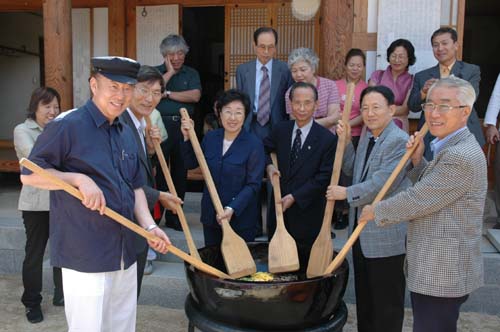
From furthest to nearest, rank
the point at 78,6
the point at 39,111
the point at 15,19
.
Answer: the point at 15,19
the point at 78,6
the point at 39,111

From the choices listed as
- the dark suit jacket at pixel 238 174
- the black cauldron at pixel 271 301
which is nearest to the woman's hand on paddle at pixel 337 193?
the black cauldron at pixel 271 301

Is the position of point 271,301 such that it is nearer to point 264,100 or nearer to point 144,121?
point 144,121

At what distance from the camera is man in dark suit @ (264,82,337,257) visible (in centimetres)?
306

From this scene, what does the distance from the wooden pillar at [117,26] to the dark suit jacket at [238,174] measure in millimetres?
3639

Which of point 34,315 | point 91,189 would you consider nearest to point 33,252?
point 34,315

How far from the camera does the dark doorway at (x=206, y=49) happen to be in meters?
8.19

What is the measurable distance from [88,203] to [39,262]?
2.14 m

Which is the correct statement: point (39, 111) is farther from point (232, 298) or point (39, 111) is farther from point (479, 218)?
point (479, 218)

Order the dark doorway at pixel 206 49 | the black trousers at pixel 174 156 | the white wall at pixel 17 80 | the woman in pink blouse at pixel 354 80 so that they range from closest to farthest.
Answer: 1. the woman in pink blouse at pixel 354 80
2. the black trousers at pixel 174 156
3. the dark doorway at pixel 206 49
4. the white wall at pixel 17 80

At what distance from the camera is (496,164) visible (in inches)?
182

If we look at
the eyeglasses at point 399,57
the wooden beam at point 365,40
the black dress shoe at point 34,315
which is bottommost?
the black dress shoe at point 34,315

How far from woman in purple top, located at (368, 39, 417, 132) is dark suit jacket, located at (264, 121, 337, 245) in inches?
47.8

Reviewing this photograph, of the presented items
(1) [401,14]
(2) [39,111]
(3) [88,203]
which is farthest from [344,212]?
(3) [88,203]

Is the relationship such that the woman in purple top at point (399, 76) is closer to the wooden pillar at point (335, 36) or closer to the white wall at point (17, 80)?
the wooden pillar at point (335, 36)
